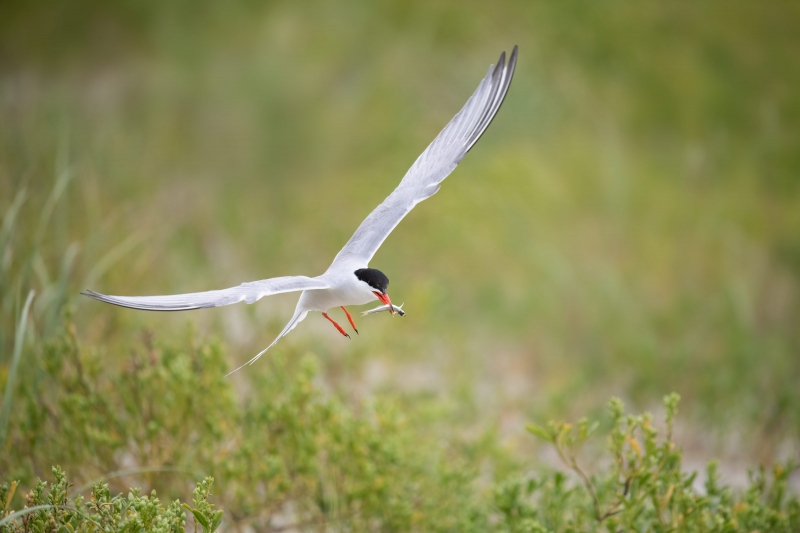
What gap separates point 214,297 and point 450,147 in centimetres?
92

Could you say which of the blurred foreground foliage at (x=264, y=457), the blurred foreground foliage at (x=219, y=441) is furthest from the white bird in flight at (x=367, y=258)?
the blurred foreground foliage at (x=219, y=441)

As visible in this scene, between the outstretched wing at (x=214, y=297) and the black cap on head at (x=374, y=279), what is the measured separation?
0.28 ft

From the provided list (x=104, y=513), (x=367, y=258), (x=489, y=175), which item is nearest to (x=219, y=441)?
(x=104, y=513)

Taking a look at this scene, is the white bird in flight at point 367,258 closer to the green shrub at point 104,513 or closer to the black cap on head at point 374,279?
the black cap on head at point 374,279

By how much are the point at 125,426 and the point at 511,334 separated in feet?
12.3

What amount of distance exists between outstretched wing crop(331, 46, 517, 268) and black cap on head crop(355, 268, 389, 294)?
1.22 ft

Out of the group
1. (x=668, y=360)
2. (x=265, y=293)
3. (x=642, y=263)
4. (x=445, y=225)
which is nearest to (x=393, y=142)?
(x=445, y=225)

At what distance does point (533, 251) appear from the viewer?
6.40 metres

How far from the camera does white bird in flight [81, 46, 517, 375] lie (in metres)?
1.48

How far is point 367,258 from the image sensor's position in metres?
1.83

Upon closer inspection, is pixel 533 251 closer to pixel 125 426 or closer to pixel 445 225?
pixel 445 225

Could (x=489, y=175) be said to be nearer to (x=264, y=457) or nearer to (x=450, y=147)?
(x=264, y=457)

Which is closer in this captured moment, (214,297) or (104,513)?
(214,297)

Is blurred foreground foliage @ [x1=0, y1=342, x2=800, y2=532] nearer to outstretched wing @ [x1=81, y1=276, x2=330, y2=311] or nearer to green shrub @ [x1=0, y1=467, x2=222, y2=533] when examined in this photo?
green shrub @ [x1=0, y1=467, x2=222, y2=533]
